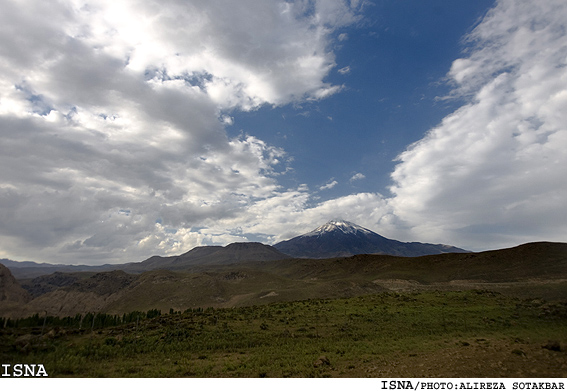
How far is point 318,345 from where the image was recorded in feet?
72.6

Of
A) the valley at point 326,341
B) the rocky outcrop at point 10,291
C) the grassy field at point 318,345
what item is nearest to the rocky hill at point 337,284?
the rocky outcrop at point 10,291

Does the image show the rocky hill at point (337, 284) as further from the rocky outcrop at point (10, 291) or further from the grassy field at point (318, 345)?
the grassy field at point (318, 345)

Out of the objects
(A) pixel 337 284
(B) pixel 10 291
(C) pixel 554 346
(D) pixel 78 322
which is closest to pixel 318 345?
(C) pixel 554 346

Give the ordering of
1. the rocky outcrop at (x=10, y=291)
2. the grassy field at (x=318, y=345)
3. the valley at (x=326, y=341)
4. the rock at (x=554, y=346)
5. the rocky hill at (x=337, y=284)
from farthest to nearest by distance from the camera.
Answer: the rocky outcrop at (x=10, y=291)
the rocky hill at (x=337, y=284)
the rock at (x=554, y=346)
the valley at (x=326, y=341)
the grassy field at (x=318, y=345)

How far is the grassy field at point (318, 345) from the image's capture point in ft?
51.8

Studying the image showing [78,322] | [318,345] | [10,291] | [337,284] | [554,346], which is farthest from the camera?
[10,291]

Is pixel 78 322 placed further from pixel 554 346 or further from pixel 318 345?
pixel 554 346

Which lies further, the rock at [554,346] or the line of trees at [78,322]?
the line of trees at [78,322]

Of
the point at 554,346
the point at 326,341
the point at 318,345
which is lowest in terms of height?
the point at 326,341

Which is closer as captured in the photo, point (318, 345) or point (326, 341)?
point (318, 345)

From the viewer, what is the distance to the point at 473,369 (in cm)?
1482

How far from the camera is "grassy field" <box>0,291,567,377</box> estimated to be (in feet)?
51.8

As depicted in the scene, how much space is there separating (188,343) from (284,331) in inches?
358
